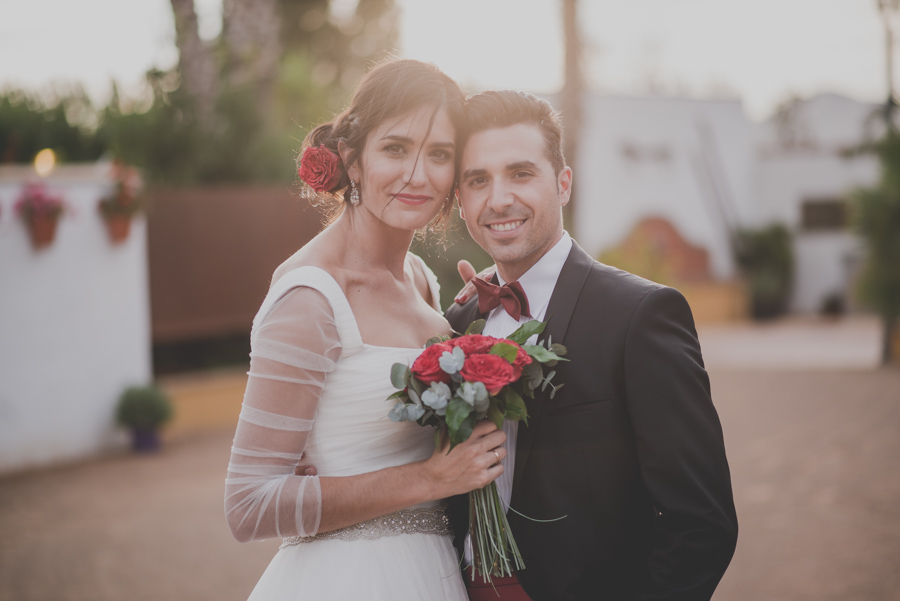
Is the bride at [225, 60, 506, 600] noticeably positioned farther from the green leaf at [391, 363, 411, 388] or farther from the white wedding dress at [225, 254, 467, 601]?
the green leaf at [391, 363, 411, 388]

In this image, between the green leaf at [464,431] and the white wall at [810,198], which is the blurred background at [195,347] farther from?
the white wall at [810,198]

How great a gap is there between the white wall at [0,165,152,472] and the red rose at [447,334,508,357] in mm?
7167

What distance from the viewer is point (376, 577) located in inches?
94.1

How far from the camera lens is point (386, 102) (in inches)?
95.0

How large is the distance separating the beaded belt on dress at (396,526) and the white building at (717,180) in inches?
744

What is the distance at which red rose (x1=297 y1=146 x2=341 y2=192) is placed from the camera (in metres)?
2.51

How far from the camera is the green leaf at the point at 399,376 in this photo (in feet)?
6.70

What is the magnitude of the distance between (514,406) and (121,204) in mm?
7539

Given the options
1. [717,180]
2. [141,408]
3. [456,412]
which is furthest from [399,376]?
[717,180]

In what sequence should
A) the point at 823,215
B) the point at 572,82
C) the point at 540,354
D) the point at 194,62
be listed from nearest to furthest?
the point at 540,354, the point at 194,62, the point at 572,82, the point at 823,215

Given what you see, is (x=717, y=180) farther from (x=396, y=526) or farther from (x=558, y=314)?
(x=396, y=526)

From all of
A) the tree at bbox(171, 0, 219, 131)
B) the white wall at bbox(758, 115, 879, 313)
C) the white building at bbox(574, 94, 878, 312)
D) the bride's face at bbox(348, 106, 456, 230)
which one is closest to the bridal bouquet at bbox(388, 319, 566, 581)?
the bride's face at bbox(348, 106, 456, 230)

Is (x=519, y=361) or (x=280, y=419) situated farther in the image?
(x=280, y=419)

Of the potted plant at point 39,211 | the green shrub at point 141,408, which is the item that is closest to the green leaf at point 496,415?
the potted plant at point 39,211
